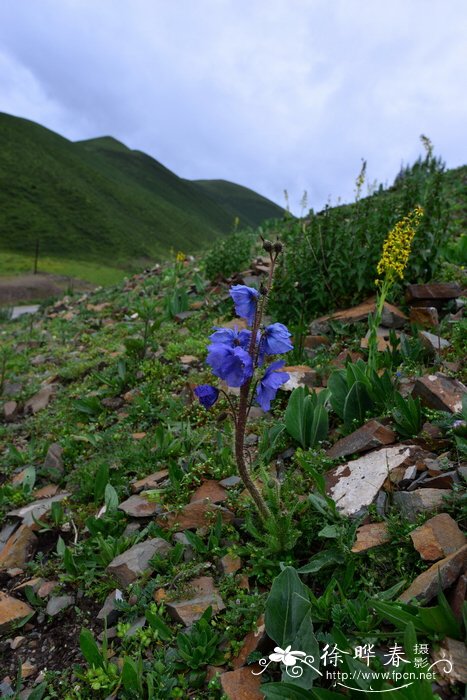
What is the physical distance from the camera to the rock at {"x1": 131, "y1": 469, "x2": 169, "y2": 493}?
12.8 feet

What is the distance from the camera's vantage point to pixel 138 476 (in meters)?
4.11

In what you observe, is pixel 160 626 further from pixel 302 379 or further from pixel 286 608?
pixel 302 379

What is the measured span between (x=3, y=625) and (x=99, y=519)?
2.75ft

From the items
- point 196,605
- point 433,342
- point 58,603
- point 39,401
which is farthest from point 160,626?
point 39,401

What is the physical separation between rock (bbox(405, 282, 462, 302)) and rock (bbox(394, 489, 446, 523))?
123 inches

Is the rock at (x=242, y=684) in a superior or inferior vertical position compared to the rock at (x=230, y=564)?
inferior

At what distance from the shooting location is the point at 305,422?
12.4ft

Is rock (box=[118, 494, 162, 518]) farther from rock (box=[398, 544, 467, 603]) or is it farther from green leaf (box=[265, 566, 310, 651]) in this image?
rock (box=[398, 544, 467, 603])

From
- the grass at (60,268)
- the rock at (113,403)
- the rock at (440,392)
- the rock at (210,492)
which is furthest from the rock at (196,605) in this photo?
the grass at (60,268)

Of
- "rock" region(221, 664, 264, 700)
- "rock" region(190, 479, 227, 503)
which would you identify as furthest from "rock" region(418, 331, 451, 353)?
"rock" region(221, 664, 264, 700)

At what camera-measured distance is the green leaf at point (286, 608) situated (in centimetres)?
225

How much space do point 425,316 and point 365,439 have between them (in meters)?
2.20

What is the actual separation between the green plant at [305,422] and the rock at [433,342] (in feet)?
4.45

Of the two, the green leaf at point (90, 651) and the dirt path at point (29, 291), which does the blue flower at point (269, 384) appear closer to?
the green leaf at point (90, 651)
